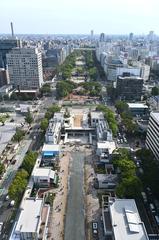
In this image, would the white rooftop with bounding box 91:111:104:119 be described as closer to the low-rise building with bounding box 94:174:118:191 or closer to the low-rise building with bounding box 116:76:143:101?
the low-rise building with bounding box 116:76:143:101

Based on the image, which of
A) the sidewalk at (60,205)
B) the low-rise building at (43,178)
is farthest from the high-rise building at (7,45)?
the low-rise building at (43,178)

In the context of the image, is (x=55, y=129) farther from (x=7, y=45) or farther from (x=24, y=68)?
(x=7, y=45)

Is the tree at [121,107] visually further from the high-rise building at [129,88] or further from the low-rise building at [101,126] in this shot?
the high-rise building at [129,88]

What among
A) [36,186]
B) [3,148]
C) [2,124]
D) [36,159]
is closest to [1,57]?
[2,124]

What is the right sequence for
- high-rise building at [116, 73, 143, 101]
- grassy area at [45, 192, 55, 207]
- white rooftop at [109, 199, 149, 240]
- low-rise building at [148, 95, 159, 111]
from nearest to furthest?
1. white rooftop at [109, 199, 149, 240]
2. grassy area at [45, 192, 55, 207]
3. low-rise building at [148, 95, 159, 111]
4. high-rise building at [116, 73, 143, 101]

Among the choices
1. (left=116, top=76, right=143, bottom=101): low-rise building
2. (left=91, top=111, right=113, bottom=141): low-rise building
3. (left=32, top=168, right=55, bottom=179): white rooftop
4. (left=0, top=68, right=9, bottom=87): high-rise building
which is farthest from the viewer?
(left=0, top=68, right=9, bottom=87): high-rise building

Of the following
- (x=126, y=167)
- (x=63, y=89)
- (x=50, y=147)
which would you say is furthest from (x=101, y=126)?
(x=63, y=89)

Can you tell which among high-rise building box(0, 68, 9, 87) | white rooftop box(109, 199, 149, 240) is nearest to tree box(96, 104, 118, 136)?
white rooftop box(109, 199, 149, 240)
